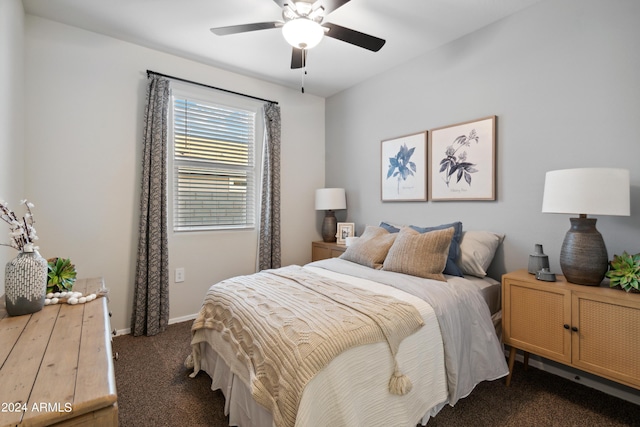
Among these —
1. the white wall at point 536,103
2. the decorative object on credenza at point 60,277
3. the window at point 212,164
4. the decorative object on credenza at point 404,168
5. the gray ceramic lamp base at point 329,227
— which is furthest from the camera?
the gray ceramic lamp base at point 329,227

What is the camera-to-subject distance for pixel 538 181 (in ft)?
7.25

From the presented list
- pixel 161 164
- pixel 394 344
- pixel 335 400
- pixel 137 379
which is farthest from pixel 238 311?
pixel 161 164

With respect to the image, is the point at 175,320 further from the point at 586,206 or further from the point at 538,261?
the point at 586,206

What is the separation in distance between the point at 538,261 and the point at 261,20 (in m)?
2.81

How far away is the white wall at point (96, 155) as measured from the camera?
7.95ft

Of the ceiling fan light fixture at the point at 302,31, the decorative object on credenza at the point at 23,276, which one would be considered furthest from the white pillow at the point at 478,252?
the decorative object on credenza at the point at 23,276

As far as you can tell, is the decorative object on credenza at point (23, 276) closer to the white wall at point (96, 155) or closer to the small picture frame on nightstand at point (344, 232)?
the white wall at point (96, 155)

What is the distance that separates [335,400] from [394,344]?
1.24ft

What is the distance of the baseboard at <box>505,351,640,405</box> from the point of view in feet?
5.98

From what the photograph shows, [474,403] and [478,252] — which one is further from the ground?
[478,252]

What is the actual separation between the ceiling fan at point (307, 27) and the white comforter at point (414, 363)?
1644 millimetres

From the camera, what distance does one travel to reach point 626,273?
1624 millimetres

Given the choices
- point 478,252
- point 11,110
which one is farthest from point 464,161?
point 11,110

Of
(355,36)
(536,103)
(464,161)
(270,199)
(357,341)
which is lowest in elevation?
(357,341)
